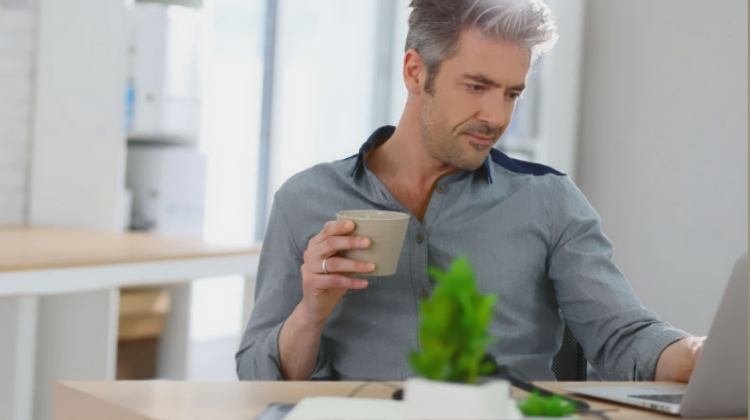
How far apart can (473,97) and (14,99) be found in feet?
5.73

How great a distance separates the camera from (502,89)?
1648mm

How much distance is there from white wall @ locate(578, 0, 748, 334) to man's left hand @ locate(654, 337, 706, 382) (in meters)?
Answer: 2.22

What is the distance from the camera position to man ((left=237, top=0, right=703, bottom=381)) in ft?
5.32

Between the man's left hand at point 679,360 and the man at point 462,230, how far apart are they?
0.21 ft

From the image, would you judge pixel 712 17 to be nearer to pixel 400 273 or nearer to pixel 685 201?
pixel 685 201

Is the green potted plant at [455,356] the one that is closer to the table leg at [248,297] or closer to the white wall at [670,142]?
the table leg at [248,297]

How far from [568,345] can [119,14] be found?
73.0 inches

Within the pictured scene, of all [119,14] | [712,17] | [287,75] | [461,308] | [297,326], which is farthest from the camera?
[287,75]

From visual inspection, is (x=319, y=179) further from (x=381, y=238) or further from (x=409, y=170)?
(x=381, y=238)

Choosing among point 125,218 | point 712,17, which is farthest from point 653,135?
point 125,218

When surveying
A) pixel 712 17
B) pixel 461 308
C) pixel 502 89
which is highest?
pixel 712 17

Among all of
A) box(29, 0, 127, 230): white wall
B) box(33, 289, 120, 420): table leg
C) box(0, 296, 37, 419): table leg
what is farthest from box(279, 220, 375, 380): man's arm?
box(29, 0, 127, 230): white wall

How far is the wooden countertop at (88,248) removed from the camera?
2.31m

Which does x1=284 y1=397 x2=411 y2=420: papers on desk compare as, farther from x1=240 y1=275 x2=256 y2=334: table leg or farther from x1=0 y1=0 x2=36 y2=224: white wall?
x1=0 y1=0 x2=36 y2=224: white wall
